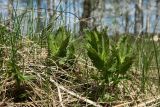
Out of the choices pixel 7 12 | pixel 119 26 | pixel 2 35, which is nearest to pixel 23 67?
pixel 2 35

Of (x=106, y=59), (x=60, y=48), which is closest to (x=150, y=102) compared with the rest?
(x=106, y=59)

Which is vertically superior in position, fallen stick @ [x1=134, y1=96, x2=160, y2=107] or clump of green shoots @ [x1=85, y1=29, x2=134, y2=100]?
clump of green shoots @ [x1=85, y1=29, x2=134, y2=100]

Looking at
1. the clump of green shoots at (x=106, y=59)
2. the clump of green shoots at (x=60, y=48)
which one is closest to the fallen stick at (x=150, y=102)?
the clump of green shoots at (x=106, y=59)

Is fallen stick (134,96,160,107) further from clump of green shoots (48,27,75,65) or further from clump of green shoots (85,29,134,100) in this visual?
clump of green shoots (48,27,75,65)

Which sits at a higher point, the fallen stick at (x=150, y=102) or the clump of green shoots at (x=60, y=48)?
the clump of green shoots at (x=60, y=48)

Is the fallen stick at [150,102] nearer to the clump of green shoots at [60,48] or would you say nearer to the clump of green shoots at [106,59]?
the clump of green shoots at [106,59]

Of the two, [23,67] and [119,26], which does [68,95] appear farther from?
[119,26]

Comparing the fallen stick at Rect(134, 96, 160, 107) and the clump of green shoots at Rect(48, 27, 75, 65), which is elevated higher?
the clump of green shoots at Rect(48, 27, 75, 65)

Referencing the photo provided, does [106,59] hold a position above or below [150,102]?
above

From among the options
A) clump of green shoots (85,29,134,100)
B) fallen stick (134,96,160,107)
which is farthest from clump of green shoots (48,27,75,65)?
fallen stick (134,96,160,107)

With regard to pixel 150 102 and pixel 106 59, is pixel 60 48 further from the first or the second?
pixel 150 102

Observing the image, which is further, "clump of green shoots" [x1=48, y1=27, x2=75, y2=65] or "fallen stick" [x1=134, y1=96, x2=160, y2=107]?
"clump of green shoots" [x1=48, y1=27, x2=75, y2=65]
